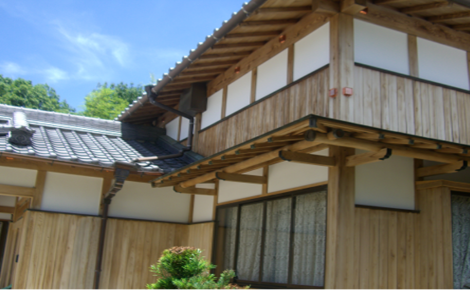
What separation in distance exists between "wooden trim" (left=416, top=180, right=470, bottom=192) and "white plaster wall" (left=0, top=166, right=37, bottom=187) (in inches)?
279

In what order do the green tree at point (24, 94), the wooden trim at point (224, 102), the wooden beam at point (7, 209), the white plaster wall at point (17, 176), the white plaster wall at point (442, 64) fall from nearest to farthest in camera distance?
the white plaster wall at point (442, 64) < the white plaster wall at point (17, 176) < the wooden trim at point (224, 102) < the wooden beam at point (7, 209) < the green tree at point (24, 94)

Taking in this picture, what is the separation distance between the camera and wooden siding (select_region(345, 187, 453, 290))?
5.88 m

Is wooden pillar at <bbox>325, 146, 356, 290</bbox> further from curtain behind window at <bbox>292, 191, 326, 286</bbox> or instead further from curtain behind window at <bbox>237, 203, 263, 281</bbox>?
curtain behind window at <bbox>237, 203, 263, 281</bbox>

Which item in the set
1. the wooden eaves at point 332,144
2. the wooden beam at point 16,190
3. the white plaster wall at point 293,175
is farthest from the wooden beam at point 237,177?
the wooden beam at point 16,190

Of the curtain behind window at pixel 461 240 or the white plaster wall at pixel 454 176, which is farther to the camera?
the white plaster wall at pixel 454 176

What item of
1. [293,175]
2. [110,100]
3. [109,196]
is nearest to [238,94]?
[293,175]

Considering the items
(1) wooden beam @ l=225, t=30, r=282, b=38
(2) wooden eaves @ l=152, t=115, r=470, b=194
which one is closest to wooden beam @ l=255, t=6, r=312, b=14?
(1) wooden beam @ l=225, t=30, r=282, b=38

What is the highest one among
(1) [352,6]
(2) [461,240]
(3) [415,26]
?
(3) [415,26]

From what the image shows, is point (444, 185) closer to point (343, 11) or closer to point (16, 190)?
point (343, 11)

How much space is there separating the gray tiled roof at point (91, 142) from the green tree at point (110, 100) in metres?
23.0

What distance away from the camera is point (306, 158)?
19.3ft

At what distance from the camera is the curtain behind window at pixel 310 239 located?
619 centimetres

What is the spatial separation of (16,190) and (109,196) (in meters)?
1.73

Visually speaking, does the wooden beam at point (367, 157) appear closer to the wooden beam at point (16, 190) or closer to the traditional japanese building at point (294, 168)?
the traditional japanese building at point (294, 168)
